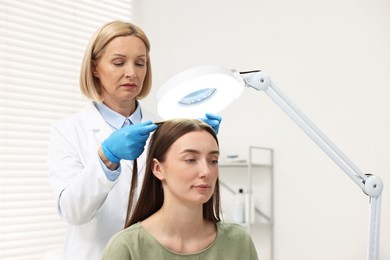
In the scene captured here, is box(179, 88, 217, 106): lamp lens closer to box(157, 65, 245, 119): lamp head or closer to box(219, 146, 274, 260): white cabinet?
box(157, 65, 245, 119): lamp head

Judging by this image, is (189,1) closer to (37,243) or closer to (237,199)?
(237,199)

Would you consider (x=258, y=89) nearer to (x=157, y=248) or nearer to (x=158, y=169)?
(x=158, y=169)

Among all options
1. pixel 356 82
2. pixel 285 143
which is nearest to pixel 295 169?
pixel 285 143

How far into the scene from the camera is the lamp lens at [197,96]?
122cm

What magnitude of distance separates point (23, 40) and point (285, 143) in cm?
147

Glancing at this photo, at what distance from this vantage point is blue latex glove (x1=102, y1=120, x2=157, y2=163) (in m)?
1.20

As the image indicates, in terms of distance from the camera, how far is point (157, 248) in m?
1.22

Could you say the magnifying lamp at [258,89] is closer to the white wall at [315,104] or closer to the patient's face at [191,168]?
the patient's face at [191,168]

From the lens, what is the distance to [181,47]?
11.4ft

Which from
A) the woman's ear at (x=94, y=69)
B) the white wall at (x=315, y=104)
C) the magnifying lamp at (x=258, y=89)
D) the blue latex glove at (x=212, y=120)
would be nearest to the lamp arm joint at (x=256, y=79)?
the magnifying lamp at (x=258, y=89)

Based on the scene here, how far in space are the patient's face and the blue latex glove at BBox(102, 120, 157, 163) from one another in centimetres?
9

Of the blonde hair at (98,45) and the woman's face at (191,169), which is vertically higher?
the blonde hair at (98,45)

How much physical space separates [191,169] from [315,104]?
1805 mm


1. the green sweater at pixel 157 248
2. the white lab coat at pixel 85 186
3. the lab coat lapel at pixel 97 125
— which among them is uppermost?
the lab coat lapel at pixel 97 125
